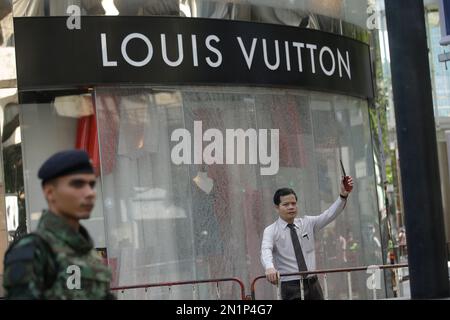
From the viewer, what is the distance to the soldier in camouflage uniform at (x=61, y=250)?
4039 millimetres

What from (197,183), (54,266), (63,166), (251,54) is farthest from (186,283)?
(54,266)

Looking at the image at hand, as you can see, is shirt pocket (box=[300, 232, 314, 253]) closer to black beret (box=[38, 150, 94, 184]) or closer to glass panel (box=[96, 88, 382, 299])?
glass panel (box=[96, 88, 382, 299])

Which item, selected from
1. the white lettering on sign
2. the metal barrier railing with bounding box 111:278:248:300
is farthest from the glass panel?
the white lettering on sign

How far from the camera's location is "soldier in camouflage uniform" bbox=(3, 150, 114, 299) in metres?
4.04

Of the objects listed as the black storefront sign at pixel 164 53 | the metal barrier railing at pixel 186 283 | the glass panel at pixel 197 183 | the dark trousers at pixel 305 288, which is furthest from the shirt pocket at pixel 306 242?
the black storefront sign at pixel 164 53

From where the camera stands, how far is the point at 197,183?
11.9 m

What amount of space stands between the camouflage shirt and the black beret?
0.56ft

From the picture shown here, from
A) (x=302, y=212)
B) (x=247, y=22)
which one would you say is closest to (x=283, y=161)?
(x=302, y=212)

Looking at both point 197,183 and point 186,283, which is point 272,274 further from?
point 197,183

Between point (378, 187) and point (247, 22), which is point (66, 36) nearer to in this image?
point (247, 22)

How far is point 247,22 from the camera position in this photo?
1229 cm

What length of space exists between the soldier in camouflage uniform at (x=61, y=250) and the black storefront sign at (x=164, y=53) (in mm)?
7238

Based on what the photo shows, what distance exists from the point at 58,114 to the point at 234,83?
2115 mm

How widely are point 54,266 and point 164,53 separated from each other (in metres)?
7.84
